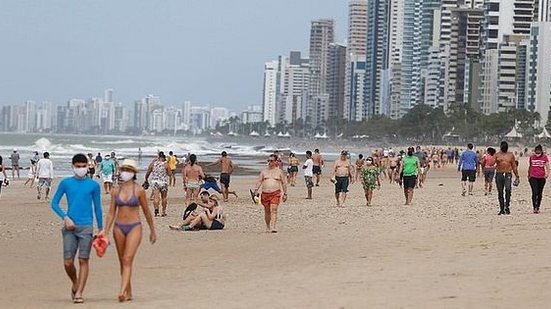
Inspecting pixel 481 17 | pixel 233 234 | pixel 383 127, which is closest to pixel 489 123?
pixel 383 127

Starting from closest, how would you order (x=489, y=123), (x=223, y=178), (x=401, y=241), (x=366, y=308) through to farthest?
(x=366, y=308) < (x=401, y=241) < (x=223, y=178) < (x=489, y=123)

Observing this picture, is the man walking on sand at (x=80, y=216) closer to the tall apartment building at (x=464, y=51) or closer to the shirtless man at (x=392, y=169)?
the shirtless man at (x=392, y=169)

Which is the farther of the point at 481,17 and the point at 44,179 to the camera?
the point at 481,17

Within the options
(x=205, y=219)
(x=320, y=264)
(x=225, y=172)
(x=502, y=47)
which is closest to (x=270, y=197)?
(x=205, y=219)

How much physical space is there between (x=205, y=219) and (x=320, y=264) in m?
4.90

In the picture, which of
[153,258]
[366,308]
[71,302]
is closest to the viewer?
[366,308]

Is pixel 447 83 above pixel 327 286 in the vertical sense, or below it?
above

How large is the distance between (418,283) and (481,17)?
6516 inches

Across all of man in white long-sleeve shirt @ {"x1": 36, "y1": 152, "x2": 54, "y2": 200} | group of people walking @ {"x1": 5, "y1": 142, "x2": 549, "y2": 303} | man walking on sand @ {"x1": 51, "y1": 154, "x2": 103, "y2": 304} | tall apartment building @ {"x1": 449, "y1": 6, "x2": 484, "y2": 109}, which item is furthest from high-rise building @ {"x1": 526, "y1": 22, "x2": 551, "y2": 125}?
→ man walking on sand @ {"x1": 51, "y1": 154, "x2": 103, "y2": 304}

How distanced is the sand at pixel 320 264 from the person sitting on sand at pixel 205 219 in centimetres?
33

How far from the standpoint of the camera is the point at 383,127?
163000 mm

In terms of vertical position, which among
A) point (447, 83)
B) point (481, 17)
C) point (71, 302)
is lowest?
point (71, 302)

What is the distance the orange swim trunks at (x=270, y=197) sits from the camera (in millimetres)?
15688

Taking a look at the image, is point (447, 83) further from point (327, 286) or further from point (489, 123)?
point (327, 286)
